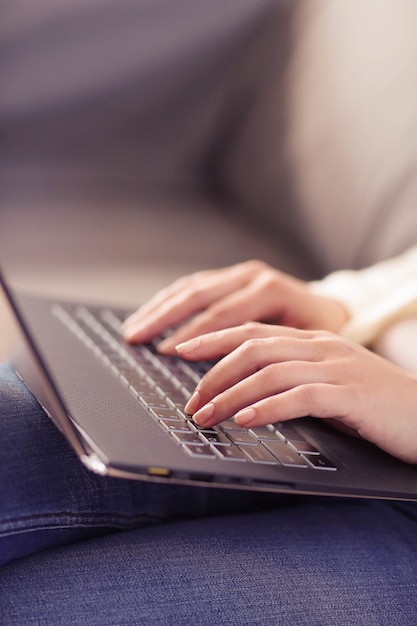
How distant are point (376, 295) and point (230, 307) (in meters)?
0.20

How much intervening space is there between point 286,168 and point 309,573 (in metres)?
1.01

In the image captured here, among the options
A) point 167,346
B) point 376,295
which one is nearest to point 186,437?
point 167,346

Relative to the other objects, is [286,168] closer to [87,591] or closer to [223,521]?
[223,521]

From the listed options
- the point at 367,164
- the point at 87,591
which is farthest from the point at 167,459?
the point at 367,164

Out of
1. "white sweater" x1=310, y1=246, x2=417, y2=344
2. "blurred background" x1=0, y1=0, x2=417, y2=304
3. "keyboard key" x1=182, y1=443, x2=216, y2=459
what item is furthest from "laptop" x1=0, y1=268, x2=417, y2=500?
"blurred background" x1=0, y1=0, x2=417, y2=304

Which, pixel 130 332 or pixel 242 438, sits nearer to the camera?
pixel 242 438

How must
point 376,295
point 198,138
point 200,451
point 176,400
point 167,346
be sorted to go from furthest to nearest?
point 198,138 < point 376,295 < point 167,346 < point 176,400 < point 200,451

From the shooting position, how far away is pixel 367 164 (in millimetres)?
1347

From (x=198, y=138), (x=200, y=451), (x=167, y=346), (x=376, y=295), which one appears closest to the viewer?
(x=200, y=451)

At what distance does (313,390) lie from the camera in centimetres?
65

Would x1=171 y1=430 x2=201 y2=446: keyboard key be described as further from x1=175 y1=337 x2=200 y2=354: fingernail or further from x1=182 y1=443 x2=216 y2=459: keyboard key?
x1=175 y1=337 x2=200 y2=354: fingernail

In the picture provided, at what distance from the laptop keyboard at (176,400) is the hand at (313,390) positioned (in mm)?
18

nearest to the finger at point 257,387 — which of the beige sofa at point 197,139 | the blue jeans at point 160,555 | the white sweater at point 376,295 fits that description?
the blue jeans at point 160,555

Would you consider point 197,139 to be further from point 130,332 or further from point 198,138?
point 130,332
